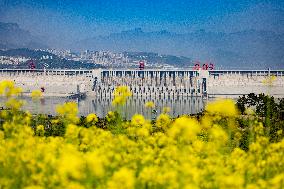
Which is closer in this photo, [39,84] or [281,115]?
[281,115]

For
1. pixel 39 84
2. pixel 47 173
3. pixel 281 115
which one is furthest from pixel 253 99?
pixel 39 84

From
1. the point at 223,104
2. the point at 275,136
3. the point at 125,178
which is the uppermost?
the point at 223,104

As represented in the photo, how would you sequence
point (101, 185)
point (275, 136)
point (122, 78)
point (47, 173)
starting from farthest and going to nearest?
point (122, 78) < point (275, 136) < point (47, 173) < point (101, 185)

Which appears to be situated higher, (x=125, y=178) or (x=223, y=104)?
(x=223, y=104)

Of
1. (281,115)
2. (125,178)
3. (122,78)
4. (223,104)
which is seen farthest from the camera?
(122,78)

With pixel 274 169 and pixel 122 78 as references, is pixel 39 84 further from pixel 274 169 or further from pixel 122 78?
pixel 274 169

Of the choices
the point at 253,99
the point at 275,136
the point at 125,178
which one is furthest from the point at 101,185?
the point at 253,99

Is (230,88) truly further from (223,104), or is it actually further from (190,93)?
(223,104)
